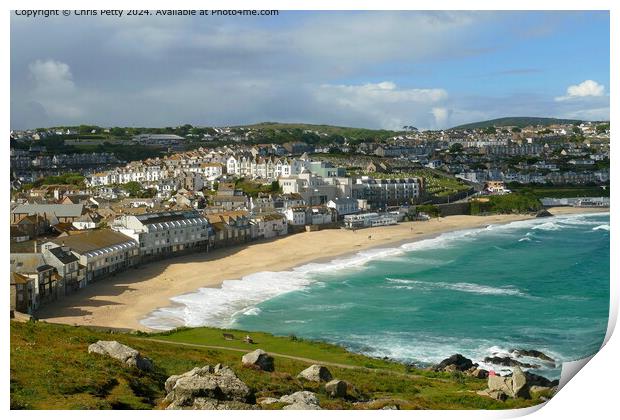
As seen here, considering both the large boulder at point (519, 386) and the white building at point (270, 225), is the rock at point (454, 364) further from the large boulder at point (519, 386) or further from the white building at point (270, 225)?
the white building at point (270, 225)

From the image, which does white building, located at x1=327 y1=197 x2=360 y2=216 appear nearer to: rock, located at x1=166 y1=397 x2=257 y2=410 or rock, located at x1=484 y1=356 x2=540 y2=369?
rock, located at x1=484 y1=356 x2=540 y2=369

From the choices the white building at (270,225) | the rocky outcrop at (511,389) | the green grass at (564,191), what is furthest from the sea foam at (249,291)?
the green grass at (564,191)

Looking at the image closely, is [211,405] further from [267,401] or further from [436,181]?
[436,181]

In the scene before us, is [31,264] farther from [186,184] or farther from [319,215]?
[186,184]

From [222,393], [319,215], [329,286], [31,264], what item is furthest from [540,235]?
[222,393]

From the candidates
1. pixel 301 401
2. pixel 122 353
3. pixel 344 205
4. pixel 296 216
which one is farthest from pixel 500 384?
pixel 344 205

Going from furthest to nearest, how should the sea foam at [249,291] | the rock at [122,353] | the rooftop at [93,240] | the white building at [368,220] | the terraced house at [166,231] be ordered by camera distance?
the white building at [368,220] < the terraced house at [166,231] < the rooftop at [93,240] < the sea foam at [249,291] < the rock at [122,353]

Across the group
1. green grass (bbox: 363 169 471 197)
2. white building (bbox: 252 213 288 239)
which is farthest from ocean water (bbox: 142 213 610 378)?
green grass (bbox: 363 169 471 197)
